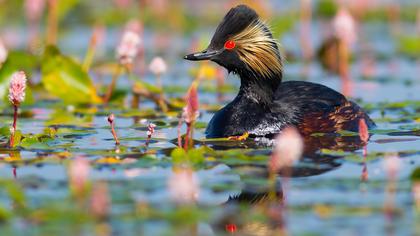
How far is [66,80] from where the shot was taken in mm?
13609

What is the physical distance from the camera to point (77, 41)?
22.5 meters

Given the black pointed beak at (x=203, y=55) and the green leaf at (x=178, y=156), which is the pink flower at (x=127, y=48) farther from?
the green leaf at (x=178, y=156)

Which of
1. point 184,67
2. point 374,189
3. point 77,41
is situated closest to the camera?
point 374,189

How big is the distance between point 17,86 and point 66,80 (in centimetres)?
452

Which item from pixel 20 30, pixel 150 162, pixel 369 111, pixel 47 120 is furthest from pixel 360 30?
pixel 150 162

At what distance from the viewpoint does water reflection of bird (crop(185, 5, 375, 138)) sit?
10.9 metres

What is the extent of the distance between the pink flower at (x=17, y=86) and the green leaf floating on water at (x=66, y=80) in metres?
4.12

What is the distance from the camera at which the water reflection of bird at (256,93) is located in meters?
10.9

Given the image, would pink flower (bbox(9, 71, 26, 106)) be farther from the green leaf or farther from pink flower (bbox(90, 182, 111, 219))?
pink flower (bbox(90, 182, 111, 219))

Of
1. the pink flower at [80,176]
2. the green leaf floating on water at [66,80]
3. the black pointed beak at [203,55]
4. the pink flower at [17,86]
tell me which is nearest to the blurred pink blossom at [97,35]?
the green leaf floating on water at [66,80]

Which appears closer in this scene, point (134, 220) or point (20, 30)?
point (134, 220)

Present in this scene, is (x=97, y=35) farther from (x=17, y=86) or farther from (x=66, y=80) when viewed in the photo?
Result: (x=17, y=86)

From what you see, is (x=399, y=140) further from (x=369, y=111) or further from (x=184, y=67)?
(x=184, y=67)

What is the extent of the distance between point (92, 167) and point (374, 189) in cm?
257
